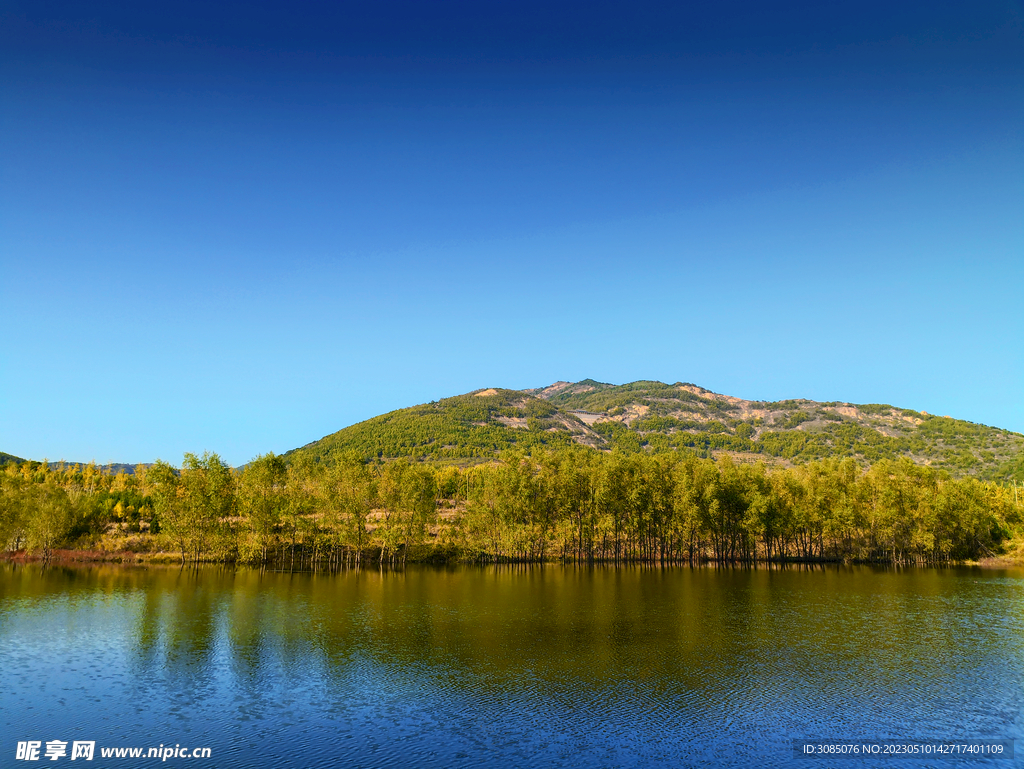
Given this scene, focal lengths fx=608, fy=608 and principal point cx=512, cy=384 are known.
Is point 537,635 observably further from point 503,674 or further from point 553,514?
point 553,514

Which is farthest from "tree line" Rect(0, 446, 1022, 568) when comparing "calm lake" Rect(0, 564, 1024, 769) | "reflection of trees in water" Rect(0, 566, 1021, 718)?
"calm lake" Rect(0, 564, 1024, 769)

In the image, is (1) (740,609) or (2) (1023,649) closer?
(2) (1023,649)

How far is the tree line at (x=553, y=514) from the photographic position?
10550 centimetres

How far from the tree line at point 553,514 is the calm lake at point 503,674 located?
103 feet

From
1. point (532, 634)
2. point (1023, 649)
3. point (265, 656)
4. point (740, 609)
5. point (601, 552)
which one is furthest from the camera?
point (601, 552)

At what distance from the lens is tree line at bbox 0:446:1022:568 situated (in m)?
106

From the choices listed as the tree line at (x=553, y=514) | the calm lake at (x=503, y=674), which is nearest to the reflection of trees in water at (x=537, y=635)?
the calm lake at (x=503, y=674)

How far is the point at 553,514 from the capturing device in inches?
4594

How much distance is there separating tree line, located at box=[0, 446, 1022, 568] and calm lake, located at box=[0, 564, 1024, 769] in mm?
31461

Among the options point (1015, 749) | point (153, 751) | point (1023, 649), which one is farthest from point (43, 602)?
point (1023, 649)

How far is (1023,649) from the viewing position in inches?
1929

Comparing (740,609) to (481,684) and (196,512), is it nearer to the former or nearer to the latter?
(481,684)

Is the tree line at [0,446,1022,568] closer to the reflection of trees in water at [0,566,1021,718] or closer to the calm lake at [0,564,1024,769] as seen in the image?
the reflection of trees in water at [0,566,1021,718]

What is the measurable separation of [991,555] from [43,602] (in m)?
155
